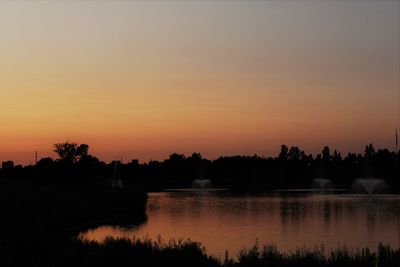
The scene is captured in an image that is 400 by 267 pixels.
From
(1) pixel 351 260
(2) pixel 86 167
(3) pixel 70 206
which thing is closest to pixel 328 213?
(3) pixel 70 206

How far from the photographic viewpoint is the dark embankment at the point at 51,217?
77.1 ft

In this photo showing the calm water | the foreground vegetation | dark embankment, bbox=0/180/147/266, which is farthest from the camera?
the calm water

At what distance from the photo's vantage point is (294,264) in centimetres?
2077

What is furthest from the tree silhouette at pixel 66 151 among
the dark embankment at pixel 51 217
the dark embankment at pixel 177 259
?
the dark embankment at pixel 177 259

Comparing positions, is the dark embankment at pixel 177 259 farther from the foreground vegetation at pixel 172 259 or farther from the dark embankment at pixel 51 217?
the dark embankment at pixel 51 217

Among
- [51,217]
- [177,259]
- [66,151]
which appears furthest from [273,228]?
[66,151]

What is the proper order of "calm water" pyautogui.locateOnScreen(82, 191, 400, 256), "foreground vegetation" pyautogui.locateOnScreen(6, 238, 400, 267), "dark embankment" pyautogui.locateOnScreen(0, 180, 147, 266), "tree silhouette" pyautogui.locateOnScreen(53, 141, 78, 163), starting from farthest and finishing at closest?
"tree silhouette" pyautogui.locateOnScreen(53, 141, 78, 163), "calm water" pyautogui.locateOnScreen(82, 191, 400, 256), "dark embankment" pyautogui.locateOnScreen(0, 180, 147, 266), "foreground vegetation" pyautogui.locateOnScreen(6, 238, 400, 267)

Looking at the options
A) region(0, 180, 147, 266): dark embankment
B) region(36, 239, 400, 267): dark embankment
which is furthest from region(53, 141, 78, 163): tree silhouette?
region(36, 239, 400, 267): dark embankment

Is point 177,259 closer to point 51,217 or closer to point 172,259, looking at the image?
point 172,259

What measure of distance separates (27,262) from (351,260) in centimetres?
1156

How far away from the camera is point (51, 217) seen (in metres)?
49.3

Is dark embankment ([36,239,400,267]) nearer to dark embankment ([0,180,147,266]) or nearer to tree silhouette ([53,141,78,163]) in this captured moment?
dark embankment ([0,180,147,266])

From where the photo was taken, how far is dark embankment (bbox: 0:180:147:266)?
23.5 metres

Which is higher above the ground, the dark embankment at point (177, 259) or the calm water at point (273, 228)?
the dark embankment at point (177, 259)
